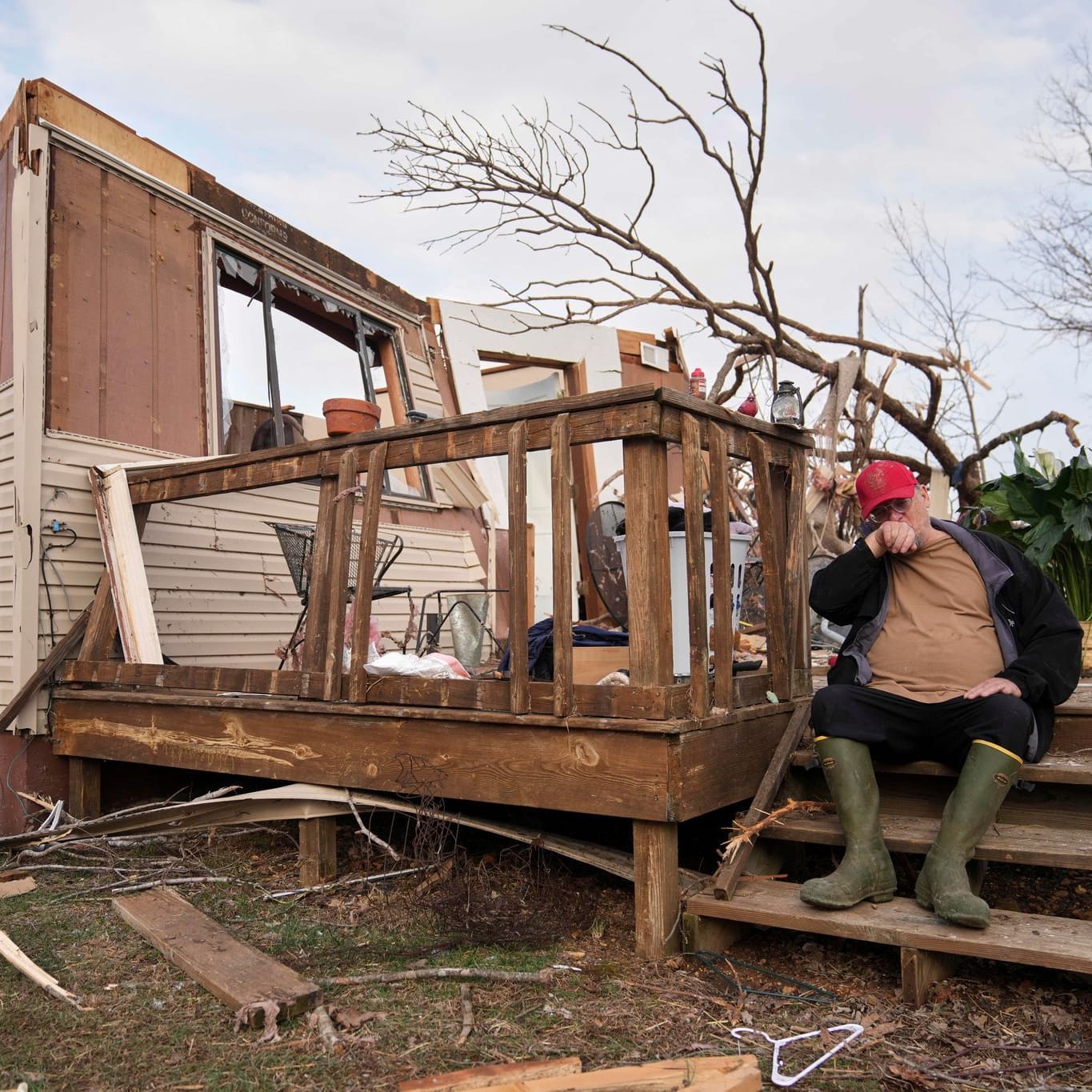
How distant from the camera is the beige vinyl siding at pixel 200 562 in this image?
5105 millimetres

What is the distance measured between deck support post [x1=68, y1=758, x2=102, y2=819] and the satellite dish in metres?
2.95

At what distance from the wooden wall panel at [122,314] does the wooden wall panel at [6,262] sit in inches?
12.1

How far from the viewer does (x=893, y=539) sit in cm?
326

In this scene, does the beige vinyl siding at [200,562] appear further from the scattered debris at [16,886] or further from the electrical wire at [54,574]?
the scattered debris at [16,886]

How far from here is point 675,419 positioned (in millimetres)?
3189

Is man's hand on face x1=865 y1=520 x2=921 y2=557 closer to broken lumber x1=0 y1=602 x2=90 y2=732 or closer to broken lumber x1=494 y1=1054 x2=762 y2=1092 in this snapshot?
broken lumber x1=494 y1=1054 x2=762 y2=1092

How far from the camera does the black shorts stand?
301 cm

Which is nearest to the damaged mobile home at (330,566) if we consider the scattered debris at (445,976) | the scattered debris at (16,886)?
the scattered debris at (445,976)

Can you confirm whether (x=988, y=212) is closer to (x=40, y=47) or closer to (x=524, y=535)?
(x=40, y=47)

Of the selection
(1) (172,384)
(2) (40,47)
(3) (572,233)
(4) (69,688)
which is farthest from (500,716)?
(2) (40,47)

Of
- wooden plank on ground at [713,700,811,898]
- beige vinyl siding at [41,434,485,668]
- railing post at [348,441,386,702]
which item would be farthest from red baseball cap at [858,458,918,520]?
beige vinyl siding at [41,434,485,668]

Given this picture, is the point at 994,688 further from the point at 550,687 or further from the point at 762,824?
the point at 550,687

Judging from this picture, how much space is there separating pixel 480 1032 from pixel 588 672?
1759 millimetres

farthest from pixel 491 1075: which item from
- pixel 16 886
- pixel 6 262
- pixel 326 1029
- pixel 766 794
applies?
pixel 6 262
